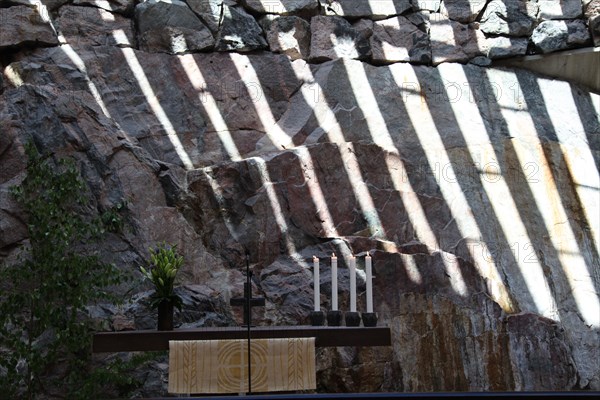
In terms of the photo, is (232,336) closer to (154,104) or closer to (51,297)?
(51,297)

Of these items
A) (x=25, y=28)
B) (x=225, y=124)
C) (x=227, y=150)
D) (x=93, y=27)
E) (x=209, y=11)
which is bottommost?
(x=227, y=150)

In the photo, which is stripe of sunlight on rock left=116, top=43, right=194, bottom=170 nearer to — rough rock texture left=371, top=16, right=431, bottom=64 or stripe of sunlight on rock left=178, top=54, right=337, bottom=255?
stripe of sunlight on rock left=178, top=54, right=337, bottom=255

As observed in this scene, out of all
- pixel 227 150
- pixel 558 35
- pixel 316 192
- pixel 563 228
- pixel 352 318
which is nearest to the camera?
pixel 352 318

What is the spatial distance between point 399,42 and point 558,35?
6.98ft

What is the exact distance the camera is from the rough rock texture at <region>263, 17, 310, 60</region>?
10.2 metres

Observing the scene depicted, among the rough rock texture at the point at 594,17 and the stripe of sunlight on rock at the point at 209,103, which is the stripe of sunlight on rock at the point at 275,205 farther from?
the rough rock texture at the point at 594,17

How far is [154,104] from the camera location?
942cm

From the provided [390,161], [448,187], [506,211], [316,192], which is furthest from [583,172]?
[316,192]

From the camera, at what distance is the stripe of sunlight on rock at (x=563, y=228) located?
361 inches

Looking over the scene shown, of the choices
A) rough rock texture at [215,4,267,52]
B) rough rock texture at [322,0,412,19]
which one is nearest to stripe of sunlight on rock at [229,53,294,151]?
rough rock texture at [215,4,267,52]

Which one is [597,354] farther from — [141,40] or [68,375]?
[141,40]

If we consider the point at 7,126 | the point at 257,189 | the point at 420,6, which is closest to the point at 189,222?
the point at 257,189

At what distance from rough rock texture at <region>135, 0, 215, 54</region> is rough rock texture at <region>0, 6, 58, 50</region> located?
106 centimetres

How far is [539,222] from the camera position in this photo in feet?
31.2
